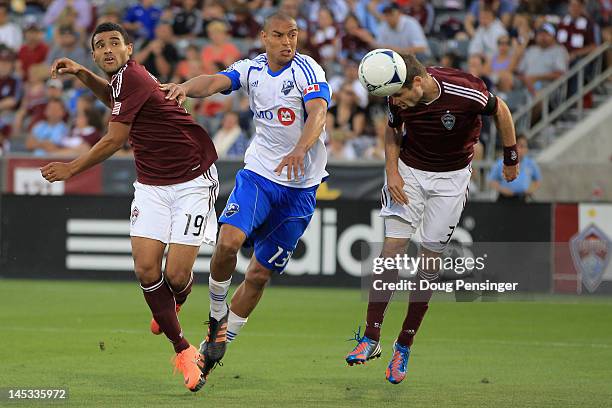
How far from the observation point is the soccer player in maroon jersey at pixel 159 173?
893cm

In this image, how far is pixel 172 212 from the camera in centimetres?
923

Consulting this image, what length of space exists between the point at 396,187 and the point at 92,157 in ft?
8.09

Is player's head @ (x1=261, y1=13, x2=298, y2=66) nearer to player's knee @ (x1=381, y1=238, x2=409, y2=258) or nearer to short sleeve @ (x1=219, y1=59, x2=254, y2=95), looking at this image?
short sleeve @ (x1=219, y1=59, x2=254, y2=95)

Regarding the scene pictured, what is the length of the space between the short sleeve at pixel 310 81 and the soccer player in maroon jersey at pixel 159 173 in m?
0.89

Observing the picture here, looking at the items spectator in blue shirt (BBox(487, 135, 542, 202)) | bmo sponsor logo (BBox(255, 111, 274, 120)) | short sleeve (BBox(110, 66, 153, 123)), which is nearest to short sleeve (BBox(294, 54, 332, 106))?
bmo sponsor logo (BBox(255, 111, 274, 120))

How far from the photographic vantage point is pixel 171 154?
9.27m

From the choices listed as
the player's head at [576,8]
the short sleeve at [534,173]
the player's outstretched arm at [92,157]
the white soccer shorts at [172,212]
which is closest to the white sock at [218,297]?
the white soccer shorts at [172,212]

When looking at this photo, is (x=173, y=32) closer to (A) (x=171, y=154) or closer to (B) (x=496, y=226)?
(B) (x=496, y=226)

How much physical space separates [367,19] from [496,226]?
20.7 feet

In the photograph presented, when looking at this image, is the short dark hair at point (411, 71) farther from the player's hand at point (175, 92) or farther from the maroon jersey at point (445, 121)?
the player's hand at point (175, 92)

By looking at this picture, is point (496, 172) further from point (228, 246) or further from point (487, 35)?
point (228, 246)

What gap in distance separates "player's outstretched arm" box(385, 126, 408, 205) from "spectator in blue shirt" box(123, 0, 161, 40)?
546 inches

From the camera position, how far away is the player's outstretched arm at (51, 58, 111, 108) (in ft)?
30.5

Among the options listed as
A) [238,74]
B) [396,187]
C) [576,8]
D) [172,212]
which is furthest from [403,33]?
[172,212]
